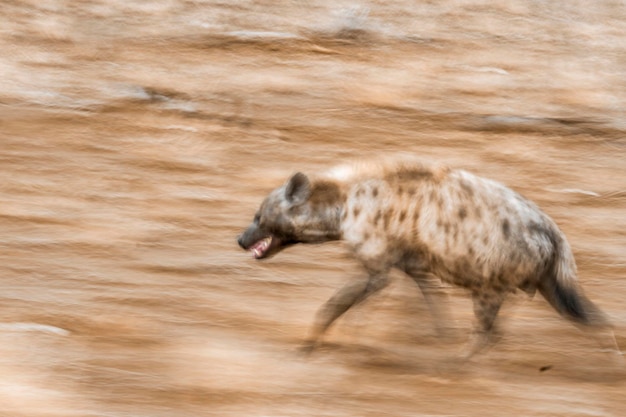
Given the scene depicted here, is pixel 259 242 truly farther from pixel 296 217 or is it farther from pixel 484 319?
pixel 484 319

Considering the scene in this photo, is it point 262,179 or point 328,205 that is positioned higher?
point 328,205

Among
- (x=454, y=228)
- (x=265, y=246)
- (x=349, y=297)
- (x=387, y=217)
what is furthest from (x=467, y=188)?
(x=265, y=246)

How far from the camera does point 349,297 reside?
22.7ft

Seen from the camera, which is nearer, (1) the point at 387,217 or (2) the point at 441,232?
(2) the point at 441,232

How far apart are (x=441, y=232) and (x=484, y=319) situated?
531mm

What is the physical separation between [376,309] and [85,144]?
467cm

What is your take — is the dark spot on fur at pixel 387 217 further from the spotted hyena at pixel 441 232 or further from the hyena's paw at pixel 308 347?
the hyena's paw at pixel 308 347

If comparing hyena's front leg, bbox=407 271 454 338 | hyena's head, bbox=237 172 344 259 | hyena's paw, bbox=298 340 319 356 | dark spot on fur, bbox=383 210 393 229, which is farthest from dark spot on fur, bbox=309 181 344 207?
hyena's paw, bbox=298 340 319 356

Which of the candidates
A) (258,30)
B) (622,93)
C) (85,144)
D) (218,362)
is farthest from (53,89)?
(218,362)

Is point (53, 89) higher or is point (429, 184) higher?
point (429, 184)

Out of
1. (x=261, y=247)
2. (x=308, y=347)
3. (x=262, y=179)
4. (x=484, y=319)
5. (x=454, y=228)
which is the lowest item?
(x=262, y=179)

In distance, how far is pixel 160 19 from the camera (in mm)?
14875

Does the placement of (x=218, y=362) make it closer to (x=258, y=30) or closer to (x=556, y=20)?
(x=258, y=30)

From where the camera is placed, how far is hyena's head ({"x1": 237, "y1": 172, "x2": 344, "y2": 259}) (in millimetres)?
6922
